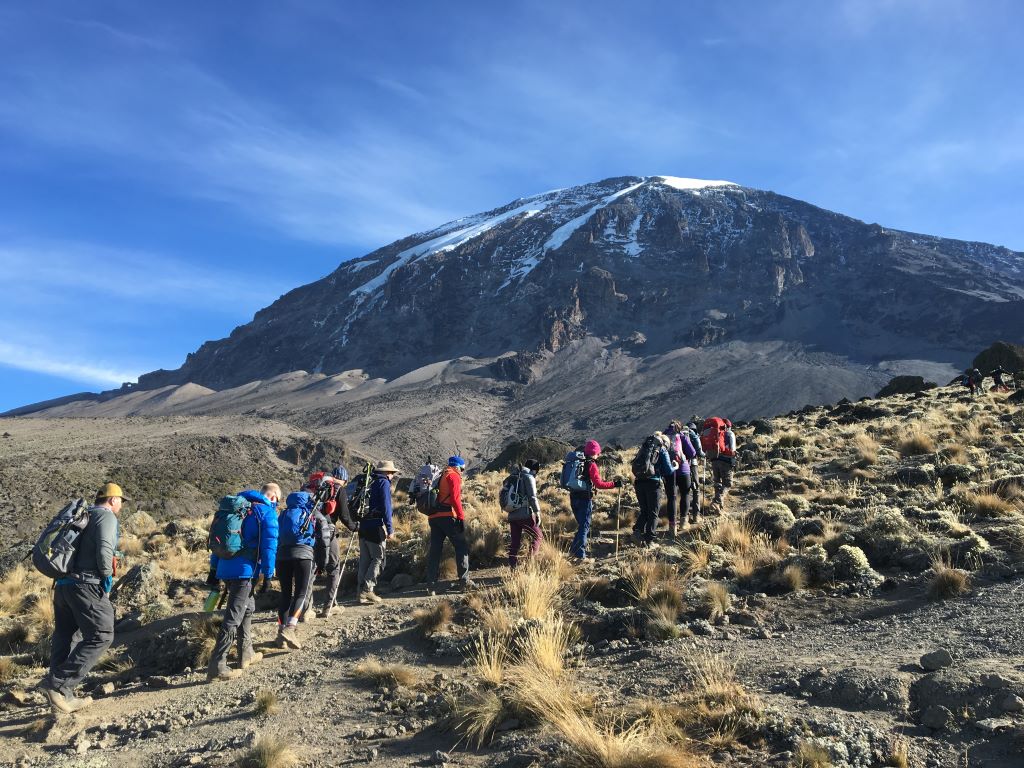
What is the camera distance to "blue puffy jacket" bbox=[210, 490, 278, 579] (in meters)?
5.75

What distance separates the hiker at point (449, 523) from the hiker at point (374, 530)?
572 mm

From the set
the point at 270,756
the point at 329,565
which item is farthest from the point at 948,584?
the point at 329,565

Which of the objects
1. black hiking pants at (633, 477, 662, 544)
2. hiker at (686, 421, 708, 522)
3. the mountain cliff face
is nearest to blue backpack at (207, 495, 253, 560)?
black hiking pants at (633, 477, 662, 544)

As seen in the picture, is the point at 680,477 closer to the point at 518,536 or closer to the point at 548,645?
the point at 518,536

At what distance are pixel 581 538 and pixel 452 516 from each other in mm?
1787

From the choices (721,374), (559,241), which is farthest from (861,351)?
(559,241)

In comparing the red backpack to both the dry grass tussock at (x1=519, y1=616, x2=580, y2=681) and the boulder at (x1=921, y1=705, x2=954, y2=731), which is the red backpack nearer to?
the dry grass tussock at (x1=519, y1=616, x2=580, y2=681)

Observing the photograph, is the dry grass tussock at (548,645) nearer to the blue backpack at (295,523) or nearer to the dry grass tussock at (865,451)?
the blue backpack at (295,523)

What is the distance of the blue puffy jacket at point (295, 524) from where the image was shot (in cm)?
637

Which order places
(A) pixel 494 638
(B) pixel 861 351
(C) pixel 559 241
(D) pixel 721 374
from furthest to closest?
1. (C) pixel 559 241
2. (B) pixel 861 351
3. (D) pixel 721 374
4. (A) pixel 494 638

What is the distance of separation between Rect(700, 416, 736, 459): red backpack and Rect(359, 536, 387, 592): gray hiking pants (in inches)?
238

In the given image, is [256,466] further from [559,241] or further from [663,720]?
[559,241]

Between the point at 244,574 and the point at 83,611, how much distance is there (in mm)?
1185

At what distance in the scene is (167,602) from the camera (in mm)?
8805
